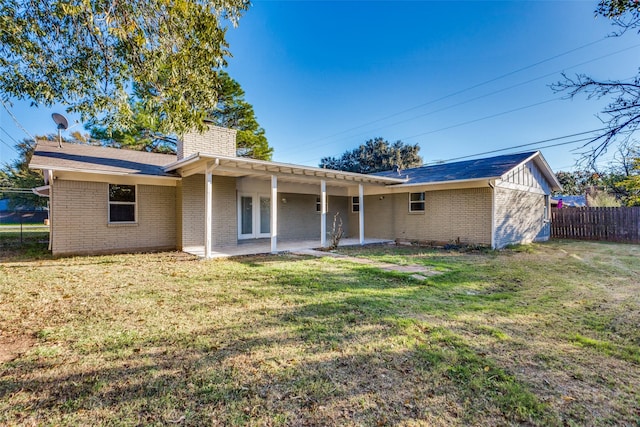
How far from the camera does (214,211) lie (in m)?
10.8

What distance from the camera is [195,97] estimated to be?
5207 mm

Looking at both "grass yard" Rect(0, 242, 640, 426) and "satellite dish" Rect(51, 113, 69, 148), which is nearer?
"grass yard" Rect(0, 242, 640, 426)

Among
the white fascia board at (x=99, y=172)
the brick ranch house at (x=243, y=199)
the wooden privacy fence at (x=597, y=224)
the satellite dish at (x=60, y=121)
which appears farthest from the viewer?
the wooden privacy fence at (x=597, y=224)

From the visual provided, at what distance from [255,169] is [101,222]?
5.14 m

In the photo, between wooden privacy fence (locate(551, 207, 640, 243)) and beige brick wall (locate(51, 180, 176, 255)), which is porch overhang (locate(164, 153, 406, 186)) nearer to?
beige brick wall (locate(51, 180, 176, 255))

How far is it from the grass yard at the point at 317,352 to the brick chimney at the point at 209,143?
6010 mm

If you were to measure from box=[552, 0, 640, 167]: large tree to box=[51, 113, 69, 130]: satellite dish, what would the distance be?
553 inches

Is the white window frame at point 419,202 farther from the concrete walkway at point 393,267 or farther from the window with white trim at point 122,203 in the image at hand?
the window with white trim at point 122,203

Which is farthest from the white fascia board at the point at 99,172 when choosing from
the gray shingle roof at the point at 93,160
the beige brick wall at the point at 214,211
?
the beige brick wall at the point at 214,211

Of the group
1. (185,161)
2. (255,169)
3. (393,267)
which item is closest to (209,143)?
(185,161)

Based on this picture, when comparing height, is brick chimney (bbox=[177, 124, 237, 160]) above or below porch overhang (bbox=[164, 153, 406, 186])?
above

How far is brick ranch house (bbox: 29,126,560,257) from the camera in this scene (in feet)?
30.0

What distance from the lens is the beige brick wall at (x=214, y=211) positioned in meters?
10.3

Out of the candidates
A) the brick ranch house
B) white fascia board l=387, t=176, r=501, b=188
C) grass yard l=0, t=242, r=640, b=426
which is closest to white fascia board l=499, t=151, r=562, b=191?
the brick ranch house
